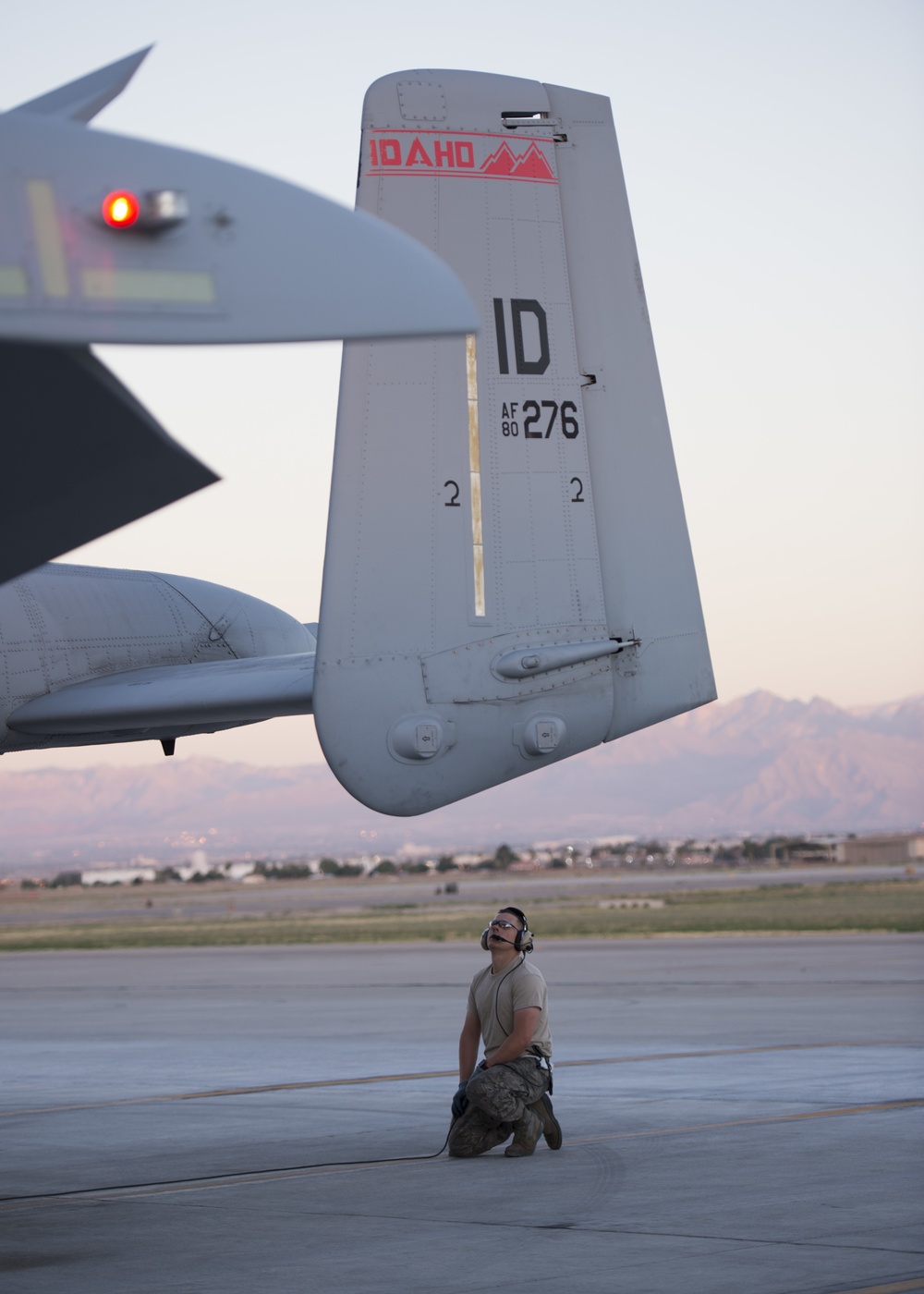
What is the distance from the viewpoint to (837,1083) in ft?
45.5

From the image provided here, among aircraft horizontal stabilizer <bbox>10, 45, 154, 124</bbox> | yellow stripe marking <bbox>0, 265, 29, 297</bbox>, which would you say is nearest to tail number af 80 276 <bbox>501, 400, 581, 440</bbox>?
aircraft horizontal stabilizer <bbox>10, 45, 154, 124</bbox>

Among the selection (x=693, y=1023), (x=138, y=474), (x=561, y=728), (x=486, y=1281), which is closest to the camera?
(x=138, y=474)

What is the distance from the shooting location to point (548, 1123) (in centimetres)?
1094

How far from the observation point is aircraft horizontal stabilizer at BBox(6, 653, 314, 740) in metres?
11.0

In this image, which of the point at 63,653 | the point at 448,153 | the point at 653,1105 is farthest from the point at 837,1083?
the point at 448,153

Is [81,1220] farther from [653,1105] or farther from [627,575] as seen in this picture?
[627,575]

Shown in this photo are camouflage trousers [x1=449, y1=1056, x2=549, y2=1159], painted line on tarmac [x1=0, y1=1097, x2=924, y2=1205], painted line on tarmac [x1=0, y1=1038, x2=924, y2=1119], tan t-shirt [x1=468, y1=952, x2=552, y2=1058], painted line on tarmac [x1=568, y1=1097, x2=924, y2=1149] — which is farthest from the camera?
painted line on tarmac [x1=0, y1=1038, x2=924, y2=1119]

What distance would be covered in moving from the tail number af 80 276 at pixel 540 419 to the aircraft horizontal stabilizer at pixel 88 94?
6.80 m

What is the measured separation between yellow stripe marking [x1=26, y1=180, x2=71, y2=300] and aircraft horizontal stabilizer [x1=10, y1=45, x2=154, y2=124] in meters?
0.60

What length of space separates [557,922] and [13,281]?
53118mm

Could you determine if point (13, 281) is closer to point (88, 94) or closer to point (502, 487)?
point (88, 94)

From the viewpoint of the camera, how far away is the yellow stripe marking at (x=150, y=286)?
439cm

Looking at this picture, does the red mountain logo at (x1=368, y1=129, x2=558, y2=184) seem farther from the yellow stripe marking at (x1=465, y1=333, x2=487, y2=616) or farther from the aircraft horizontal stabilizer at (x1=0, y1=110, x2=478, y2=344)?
the aircraft horizontal stabilizer at (x1=0, y1=110, x2=478, y2=344)

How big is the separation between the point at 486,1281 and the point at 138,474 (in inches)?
161
